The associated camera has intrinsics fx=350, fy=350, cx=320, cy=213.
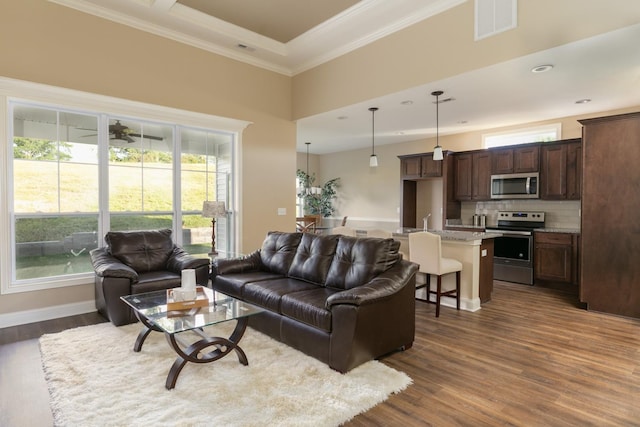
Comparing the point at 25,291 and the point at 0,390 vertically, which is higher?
the point at 25,291

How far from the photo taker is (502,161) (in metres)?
6.44

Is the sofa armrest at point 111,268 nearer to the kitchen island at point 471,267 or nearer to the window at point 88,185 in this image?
the window at point 88,185

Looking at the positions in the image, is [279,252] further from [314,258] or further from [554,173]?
[554,173]

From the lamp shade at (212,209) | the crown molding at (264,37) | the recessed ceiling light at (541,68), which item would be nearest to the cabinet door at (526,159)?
the recessed ceiling light at (541,68)

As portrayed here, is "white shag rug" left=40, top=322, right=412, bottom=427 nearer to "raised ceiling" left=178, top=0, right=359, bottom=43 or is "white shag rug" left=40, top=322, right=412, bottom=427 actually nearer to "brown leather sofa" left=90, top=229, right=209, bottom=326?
"brown leather sofa" left=90, top=229, right=209, bottom=326

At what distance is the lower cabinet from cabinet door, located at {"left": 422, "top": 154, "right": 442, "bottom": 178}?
2.20 meters

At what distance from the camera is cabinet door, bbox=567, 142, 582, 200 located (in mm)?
5590

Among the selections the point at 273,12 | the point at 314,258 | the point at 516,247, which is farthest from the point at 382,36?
the point at 516,247

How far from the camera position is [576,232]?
5.43m

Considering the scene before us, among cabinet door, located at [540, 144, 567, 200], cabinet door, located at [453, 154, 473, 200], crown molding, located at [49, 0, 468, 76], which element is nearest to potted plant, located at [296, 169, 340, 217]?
cabinet door, located at [453, 154, 473, 200]

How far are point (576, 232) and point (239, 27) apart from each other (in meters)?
5.91

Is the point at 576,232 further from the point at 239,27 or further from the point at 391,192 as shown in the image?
the point at 239,27

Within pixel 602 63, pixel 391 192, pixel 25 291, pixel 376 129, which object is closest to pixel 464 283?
pixel 602 63

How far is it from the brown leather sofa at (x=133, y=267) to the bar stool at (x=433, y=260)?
2.56 m
